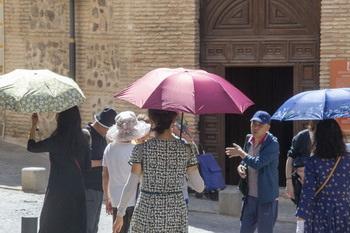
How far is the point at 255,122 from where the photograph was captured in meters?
7.62

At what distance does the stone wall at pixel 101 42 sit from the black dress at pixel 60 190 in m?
7.52

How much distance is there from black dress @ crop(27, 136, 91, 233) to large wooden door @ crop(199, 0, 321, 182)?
24.9ft

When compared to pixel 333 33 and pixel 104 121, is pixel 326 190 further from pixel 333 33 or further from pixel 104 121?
pixel 333 33

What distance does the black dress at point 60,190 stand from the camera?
6633 mm

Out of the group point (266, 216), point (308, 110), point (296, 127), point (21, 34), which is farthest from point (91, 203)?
point (21, 34)

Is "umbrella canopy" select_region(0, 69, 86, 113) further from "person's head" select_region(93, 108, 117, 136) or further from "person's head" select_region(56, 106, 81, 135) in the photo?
"person's head" select_region(93, 108, 117, 136)

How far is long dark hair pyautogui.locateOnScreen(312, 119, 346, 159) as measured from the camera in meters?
6.16

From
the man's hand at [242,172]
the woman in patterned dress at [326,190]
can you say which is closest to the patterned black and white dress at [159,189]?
the woman in patterned dress at [326,190]

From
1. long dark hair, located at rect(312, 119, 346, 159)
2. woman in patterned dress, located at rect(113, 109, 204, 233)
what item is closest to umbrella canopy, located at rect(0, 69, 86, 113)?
woman in patterned dress, located at rect(113, 109, 204, 233)

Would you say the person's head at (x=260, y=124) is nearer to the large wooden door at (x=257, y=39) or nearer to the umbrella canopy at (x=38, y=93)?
the umbrella canopy at (x=38, y=93)

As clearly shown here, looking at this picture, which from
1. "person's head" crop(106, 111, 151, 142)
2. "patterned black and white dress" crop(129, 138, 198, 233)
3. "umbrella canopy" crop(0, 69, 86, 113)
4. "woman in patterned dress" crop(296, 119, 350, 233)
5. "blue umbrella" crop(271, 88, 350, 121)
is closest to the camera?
"patterned black and white dress" crop(129, 138, 198, 233)

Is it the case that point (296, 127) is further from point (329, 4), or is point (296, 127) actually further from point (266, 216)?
point (266, 216)

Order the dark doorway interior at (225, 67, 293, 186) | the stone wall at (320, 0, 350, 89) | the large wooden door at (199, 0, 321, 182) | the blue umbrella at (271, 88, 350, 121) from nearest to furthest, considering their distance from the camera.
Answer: the blue umbrella at (271, 88, 350, 121) < the stone wall at (320, 0, 350, 89) < the large wooden door at (199, 0, 321, 182) < the dark doorway interior at (225, 67, 293, 186)

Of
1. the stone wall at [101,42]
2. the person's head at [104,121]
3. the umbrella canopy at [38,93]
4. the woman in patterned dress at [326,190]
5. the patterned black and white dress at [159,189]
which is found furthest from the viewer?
the stone wall at [101,42]
